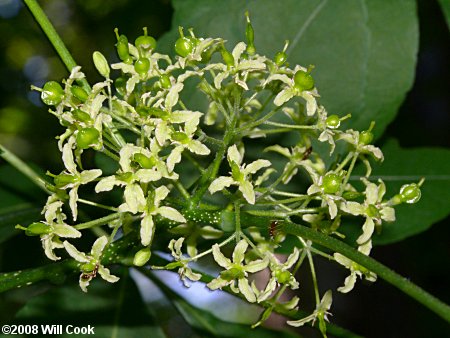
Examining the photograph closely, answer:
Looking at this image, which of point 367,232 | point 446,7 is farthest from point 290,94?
point 446,7

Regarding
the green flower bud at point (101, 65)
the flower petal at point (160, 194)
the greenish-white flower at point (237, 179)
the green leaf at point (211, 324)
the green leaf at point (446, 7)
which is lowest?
the green leaf at point (211, 324)

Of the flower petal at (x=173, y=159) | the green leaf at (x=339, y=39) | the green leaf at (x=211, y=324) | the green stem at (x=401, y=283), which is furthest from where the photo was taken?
the green leaf at (x=211, y=324)

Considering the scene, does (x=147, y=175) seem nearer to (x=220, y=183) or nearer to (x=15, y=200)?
(x=220, y=183)

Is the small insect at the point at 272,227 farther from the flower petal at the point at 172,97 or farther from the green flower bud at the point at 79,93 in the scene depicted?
the green flower bud at the point at 79,93

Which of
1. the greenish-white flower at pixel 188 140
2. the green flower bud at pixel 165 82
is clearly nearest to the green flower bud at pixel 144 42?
the green flower bud at pixel 165 82

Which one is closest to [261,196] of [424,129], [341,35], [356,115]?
[356,115]

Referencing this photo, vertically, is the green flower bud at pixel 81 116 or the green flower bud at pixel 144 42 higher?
the green flower bud at pixel 144 42

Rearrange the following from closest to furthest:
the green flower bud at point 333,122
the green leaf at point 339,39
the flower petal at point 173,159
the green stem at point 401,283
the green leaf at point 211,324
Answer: the green stem at point 401,283, the flower petal at point 173,159, the green flower bud at point 333,122, the green leaf at point 339,39, the green leaf at point 211,324

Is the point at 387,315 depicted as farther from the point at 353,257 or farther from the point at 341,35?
the point at 353,257
